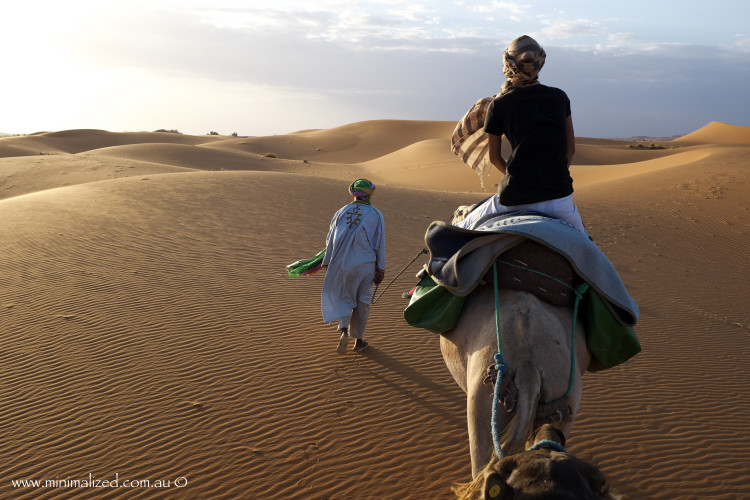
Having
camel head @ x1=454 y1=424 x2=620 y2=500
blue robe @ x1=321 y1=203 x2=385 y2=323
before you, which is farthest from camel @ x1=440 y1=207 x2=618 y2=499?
blue robe @ x1=321 y1=203 x2=385 y2=323

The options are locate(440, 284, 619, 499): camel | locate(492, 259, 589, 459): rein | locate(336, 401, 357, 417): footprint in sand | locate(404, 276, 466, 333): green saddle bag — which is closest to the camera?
locate(492, 259, 589, 459): rein

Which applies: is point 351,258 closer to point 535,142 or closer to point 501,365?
point 535,142

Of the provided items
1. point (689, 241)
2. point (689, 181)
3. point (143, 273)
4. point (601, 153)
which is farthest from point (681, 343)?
point (601, 153)

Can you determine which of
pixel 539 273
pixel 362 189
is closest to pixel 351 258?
pixel 362 189

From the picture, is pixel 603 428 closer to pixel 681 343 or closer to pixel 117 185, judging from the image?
pixel 681 343

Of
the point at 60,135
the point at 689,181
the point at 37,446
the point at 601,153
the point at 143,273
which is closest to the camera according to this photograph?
the point at 37,446

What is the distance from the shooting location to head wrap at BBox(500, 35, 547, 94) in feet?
11.4

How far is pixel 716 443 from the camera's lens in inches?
227

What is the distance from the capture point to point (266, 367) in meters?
7.16

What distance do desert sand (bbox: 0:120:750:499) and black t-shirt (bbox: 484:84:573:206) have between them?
2.65 m

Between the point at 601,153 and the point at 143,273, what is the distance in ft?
146

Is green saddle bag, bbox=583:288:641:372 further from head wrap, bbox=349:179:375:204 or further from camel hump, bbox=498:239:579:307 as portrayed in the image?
head wrap, bbox=349:179:375:204

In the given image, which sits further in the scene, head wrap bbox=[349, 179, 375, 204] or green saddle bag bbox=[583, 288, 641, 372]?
head wrap bbox=[349, 179, 375, 204]

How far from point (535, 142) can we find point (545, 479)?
215cm
